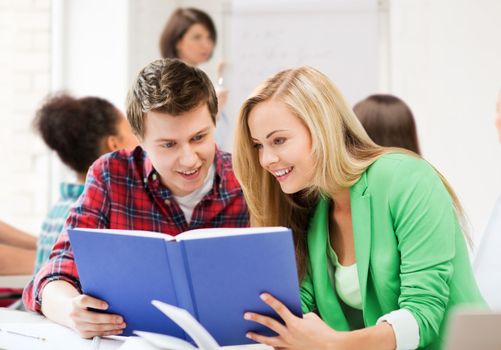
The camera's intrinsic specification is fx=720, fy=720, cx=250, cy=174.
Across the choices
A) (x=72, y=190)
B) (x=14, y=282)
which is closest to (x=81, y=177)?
(x=72, y=190)

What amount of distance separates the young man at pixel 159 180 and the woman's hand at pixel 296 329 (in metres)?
0.45

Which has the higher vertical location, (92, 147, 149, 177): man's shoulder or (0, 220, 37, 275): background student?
(92, 147, 149, 177): man's shoulder

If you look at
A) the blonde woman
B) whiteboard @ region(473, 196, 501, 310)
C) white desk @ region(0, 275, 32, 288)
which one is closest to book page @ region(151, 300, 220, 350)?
the blonde woman

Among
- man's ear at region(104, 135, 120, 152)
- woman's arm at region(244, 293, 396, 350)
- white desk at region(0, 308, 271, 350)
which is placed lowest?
→ white desk at region(0, 308, 271, 350)

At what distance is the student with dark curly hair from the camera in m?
2.37

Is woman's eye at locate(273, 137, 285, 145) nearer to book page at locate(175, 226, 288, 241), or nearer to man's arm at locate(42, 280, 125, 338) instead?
book page at locate(175, 226, 288, 241)

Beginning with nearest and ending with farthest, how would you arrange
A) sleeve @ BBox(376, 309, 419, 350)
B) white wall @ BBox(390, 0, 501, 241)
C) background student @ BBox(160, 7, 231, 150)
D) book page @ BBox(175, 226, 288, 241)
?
book page @ BBox(175, 226, 288, 241) < sleeve @ BBox(376, 309, 419, 350) < white wall @ BBox(390, 0, 501, 241) < background student @ BBox(160, 7, 231, 150)

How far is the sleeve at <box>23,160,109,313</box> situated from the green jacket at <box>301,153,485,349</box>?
1.94ft

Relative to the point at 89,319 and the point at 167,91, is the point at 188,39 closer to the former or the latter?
the point at 167,91

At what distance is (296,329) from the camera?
126cm

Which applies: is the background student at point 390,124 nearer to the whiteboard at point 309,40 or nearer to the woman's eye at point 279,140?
the whiteboard at point 309,40

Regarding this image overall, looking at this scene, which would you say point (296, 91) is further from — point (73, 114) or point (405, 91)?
point (405, 91)

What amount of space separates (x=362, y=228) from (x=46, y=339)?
0.67 metres

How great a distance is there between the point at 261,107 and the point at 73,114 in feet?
3.42
